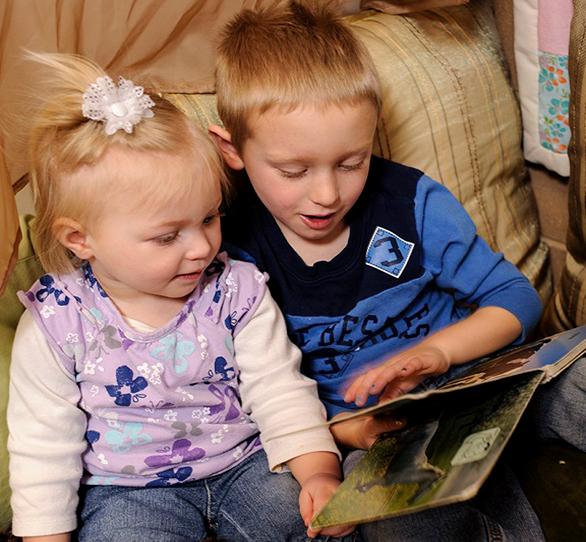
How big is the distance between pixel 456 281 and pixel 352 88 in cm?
36

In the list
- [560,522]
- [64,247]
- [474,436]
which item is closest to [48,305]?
[64,247]

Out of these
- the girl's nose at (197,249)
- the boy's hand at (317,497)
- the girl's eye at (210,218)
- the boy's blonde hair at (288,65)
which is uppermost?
the boy's blonde hair at (288,65)

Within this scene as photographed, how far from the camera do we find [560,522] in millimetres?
1008

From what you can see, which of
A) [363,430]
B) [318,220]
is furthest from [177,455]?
[318,220]

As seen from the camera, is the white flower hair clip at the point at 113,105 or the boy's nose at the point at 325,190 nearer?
the white flower hair clip at the point at 113,105

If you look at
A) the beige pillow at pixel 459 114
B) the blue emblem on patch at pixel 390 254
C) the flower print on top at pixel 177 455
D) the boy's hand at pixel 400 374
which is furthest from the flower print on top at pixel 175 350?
the beige pillow at pixel 459 114

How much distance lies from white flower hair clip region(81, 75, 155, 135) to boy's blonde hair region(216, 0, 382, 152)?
0.55 feet

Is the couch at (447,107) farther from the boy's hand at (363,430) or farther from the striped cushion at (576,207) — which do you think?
the boy's hand at (363,430)

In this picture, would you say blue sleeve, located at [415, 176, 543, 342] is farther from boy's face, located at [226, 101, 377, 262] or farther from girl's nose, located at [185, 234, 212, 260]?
girl's nose, located at [185, 234, 212, 260]

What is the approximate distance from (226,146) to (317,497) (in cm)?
50

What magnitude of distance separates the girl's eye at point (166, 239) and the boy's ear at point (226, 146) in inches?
8.2

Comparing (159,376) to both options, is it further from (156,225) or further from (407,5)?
(407,5)

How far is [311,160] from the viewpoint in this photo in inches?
39.1

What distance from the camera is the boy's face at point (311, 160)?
3.21ft
